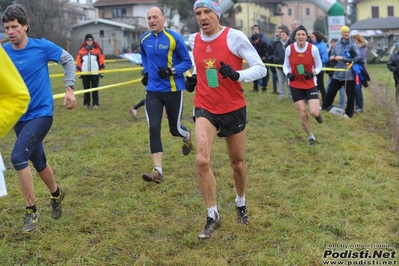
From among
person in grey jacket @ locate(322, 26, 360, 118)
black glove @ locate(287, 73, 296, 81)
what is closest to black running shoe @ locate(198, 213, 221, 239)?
black glove @ locate(287, 73, 296, 81)

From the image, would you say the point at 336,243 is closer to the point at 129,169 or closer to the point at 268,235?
the point at 268,235

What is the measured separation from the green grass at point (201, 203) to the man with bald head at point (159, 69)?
63 cm

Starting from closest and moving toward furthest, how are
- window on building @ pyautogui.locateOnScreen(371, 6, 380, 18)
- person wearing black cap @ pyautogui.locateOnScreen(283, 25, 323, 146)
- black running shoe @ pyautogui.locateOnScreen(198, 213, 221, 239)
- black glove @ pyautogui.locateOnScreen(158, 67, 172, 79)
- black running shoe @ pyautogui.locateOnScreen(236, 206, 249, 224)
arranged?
black running shoe @ pyautogui.locateOnScreen(198, 213, 221, 239) < black running shoe @ pyautogui.locateOnScreen(236, 206, 249, 224) < black glove @ pyautogui.locateOnScreen(158, 67, 172, 79) < person wearing black cap @ pyautogui.locateOnScreen(283, 25, 323, 146) < window on building @ pyautogui.locateOnScreen(371, 6, 380, 18)

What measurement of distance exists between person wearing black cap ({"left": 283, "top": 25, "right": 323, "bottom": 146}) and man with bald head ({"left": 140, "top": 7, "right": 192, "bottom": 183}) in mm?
2522

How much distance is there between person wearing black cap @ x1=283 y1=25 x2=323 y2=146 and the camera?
27.8 feet

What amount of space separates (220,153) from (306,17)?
92837 mm

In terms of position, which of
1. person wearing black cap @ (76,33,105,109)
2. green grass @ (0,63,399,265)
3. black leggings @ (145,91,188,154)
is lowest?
green grass @ (0,63,399,265)

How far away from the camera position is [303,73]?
332 inches

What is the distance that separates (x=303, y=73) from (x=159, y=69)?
9.74 ft

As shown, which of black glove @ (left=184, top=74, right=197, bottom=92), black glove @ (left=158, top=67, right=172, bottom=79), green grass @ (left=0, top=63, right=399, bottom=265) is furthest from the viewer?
black glove @ (left=158, top=67, right=172, bottom=79)

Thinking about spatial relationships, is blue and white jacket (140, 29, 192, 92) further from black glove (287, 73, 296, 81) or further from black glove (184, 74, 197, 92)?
black glove (287, 73, 296, 81)

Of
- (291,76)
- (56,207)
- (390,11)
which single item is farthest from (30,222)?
(390,11)

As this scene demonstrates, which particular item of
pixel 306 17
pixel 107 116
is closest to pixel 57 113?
pixel 107 116

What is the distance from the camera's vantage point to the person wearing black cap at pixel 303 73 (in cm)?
846
